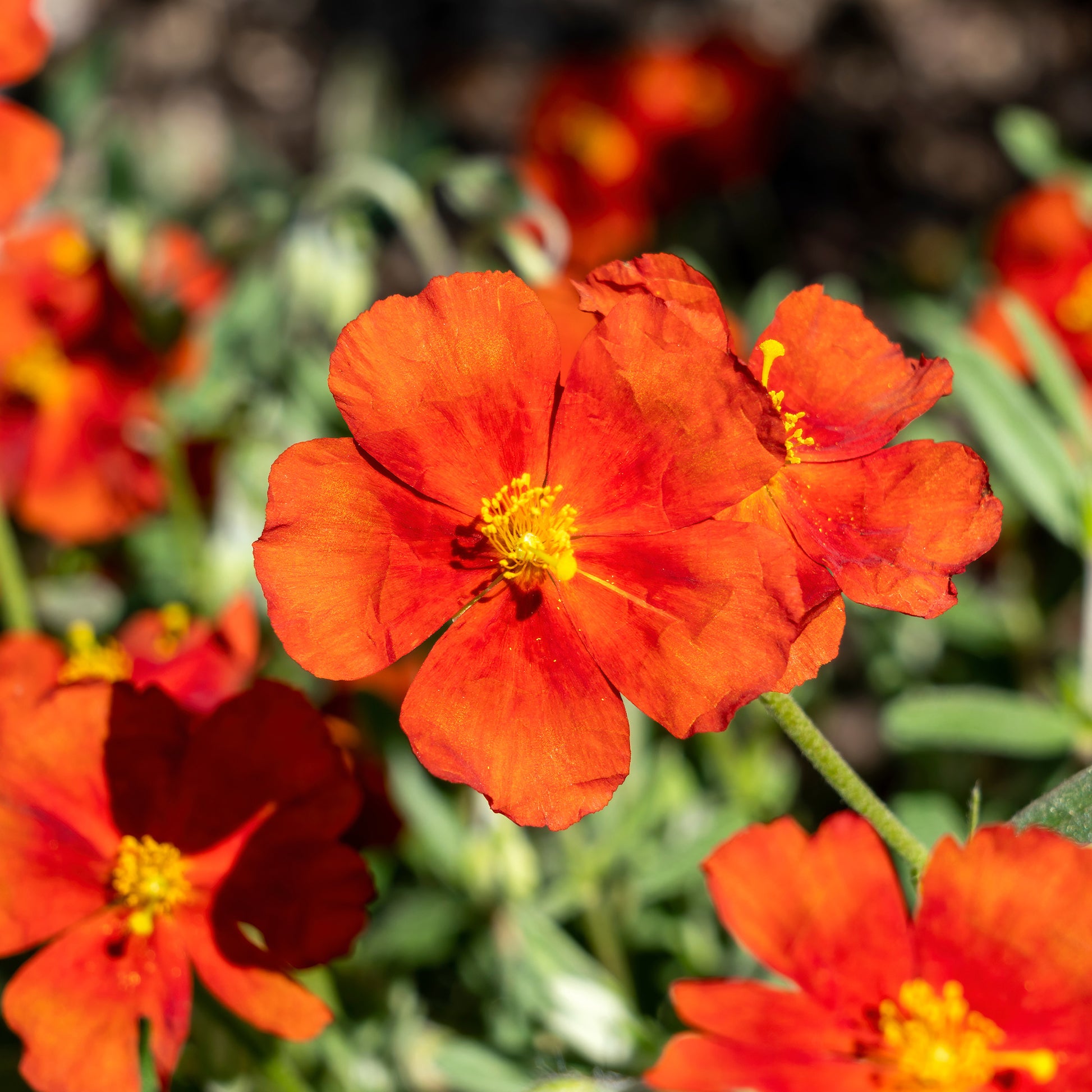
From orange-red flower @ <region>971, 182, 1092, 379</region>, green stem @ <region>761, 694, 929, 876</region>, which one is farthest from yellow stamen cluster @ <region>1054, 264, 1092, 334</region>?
green stem @ <region>761, 694, 929, 876</region>

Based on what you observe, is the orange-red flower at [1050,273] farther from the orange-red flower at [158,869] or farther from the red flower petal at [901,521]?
the orange-red flower at [158,869]

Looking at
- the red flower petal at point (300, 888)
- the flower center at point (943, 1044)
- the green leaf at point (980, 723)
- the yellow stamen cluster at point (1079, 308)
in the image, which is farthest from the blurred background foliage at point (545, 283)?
the flower center at point (943, 1044)

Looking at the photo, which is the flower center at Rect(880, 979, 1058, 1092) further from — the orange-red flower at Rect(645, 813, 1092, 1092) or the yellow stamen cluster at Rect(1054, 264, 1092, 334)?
the yellow stamen cluster at Rect(1054, 264, 1092, 334)

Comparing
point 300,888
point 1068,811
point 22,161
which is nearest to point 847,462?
point 1068,811

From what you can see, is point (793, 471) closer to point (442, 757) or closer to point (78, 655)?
point (442, 757)

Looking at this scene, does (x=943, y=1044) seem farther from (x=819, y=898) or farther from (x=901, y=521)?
(x=901, y=521)

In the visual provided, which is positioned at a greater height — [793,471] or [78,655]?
[793,471]

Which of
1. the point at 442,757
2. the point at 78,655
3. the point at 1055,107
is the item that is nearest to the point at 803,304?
the point at 442,757
